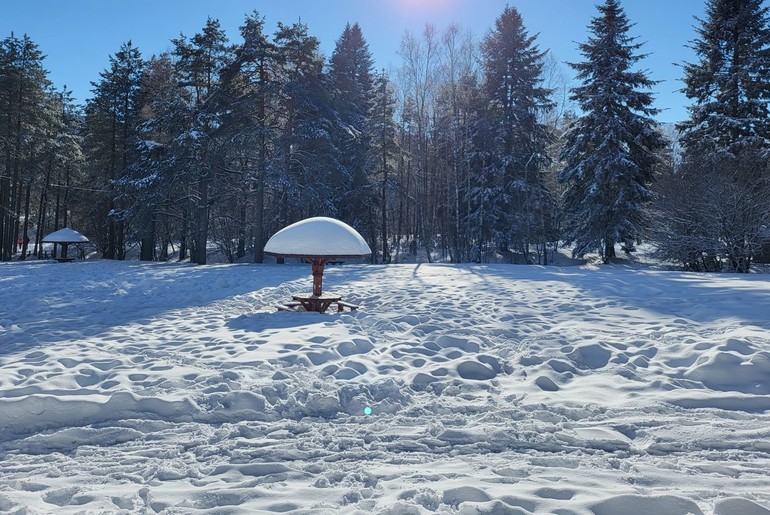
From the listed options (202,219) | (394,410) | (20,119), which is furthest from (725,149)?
(20,119)

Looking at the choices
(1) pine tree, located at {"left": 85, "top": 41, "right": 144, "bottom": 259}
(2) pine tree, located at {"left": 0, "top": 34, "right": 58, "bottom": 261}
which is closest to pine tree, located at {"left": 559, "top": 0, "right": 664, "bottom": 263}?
(1) pine tree, located at {"left": 85, "top": 41, "right": 144, "bottom": 259}

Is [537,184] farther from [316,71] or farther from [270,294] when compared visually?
[270,294]

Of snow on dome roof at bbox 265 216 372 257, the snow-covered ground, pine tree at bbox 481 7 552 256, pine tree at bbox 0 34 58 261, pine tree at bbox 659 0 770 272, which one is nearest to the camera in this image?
the snow-covered ground

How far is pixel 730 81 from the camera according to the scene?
70.8 ft

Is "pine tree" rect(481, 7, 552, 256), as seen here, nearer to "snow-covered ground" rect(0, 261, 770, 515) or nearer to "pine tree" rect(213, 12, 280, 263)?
"pine tree" rect(213, 12, 280, 263)

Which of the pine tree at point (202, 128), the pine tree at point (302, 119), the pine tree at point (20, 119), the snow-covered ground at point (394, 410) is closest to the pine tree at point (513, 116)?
the pine tree at point (302, 119)

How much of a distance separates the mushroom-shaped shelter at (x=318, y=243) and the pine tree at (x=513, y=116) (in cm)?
1880

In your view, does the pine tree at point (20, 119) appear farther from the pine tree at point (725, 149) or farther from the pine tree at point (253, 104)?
the pine tree at point (725, 149)

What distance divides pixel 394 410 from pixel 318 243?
16.2 feet

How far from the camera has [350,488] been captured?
8.82ft

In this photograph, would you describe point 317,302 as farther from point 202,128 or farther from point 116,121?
point 116,121

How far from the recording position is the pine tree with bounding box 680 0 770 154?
2106 centimetres

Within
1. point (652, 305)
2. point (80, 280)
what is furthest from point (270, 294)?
point (652, 305)

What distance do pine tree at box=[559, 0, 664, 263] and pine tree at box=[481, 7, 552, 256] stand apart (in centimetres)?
259
